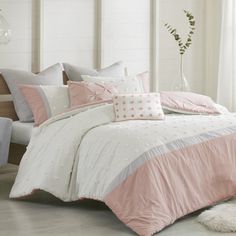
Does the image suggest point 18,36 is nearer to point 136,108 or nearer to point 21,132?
point 21,132

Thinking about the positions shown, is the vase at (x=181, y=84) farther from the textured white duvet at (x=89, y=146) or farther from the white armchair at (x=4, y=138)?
the white armchair at (x=4, y=138)

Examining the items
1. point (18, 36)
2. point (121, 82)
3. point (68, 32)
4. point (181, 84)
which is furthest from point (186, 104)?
point (18, 36)

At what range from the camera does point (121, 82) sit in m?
4.79

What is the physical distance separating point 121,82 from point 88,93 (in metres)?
0.36

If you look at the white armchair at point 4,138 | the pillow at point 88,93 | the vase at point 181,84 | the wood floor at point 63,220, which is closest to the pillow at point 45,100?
the pillow at point 88,93

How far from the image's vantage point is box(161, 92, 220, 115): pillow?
4.52 m

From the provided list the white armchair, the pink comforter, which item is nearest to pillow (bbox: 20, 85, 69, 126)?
the white armchair

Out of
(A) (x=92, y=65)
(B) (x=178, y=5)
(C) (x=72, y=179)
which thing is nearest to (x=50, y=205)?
(C) (x=72, y=179)

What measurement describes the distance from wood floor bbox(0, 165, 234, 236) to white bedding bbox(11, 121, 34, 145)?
46 centimetres

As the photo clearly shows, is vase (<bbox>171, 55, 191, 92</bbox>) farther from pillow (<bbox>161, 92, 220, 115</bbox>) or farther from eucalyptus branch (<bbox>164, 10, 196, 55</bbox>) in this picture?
pillow (<bbox>161, 92, 220, 115</bbox>)

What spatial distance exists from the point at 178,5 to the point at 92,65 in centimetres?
118

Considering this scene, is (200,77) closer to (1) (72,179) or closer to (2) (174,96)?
(2) (174,96)

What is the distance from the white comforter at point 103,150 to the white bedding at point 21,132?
0.88ft

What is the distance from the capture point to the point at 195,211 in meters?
3.74
